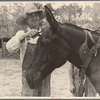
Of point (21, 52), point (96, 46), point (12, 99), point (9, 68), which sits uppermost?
point (96, 46)

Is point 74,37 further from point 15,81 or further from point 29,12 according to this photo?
point 15,81

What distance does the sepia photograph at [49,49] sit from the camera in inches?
32.9

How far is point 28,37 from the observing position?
3.51 ft

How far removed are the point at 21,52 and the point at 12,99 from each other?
0.31 meters

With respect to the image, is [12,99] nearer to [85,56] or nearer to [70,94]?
[70,94]

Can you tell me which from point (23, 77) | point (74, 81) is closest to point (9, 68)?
point (23, 77)

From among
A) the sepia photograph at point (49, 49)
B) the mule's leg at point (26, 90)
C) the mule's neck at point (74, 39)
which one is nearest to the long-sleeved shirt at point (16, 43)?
the sepia photograph at point (49, 49)

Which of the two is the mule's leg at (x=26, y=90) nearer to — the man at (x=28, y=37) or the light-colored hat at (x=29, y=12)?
the man at (x=28, y=37)

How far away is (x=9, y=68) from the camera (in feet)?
4.27

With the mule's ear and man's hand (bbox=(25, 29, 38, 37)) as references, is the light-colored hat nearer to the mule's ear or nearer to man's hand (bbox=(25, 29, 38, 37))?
man's hand (bbox=(25, 29, 38, 37))

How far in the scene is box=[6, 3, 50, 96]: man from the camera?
1.07 m

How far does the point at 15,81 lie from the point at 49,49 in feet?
1.69

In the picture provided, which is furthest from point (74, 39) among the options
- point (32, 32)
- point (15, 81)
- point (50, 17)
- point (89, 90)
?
point (15, 81)

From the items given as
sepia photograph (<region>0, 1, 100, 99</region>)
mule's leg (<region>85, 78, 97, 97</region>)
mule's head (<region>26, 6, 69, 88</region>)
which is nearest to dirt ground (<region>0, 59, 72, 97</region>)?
sepia photograph (<region>0, 1, 100, 99</region>)
